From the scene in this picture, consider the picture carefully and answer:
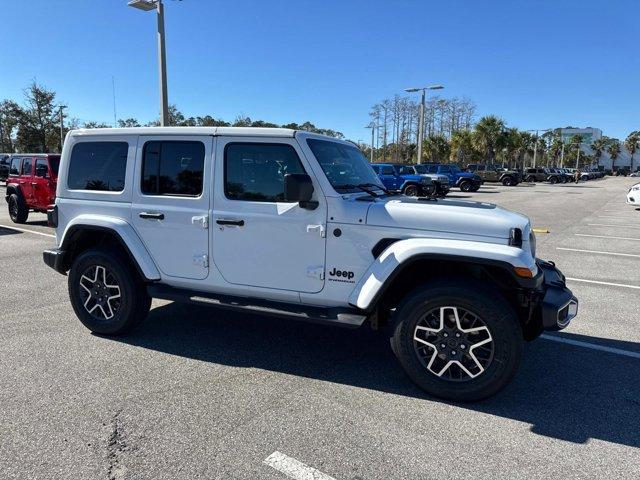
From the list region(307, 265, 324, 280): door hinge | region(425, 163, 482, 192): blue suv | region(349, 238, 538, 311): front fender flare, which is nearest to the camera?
region(349, 238, 538, 311): front fender flare

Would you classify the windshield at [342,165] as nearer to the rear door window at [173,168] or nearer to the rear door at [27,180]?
the rear door window at [173,168]

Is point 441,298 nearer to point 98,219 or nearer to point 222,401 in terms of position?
point 222,401

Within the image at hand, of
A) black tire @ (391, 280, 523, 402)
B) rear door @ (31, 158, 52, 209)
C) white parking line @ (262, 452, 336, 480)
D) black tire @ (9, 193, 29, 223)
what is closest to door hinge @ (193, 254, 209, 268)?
black tire @ (391, 280, 523, 402)

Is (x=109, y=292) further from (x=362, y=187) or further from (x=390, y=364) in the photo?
(x=390, y=364)

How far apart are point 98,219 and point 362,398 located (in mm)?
2940

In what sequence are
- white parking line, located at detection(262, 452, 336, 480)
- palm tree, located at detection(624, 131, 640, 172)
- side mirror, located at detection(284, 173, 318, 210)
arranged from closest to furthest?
1. white parking line, located at detection(262, 452, 336, 480)
2. side mirror, located at detection(284, 173, 318, 210)
3. palm tree, located at detection(624, 131, 640, 172)

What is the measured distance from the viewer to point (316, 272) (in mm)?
3752

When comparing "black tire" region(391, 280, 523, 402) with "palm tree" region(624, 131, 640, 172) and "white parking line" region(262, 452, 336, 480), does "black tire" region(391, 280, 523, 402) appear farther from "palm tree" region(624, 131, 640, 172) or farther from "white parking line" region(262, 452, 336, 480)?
"palm tree" region(624, 131, 640, 172)

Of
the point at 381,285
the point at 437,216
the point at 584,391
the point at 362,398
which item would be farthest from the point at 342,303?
the point at 584,391

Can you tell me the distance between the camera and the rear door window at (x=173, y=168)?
4.14m

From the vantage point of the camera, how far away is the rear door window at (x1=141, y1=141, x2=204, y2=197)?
13.6ft

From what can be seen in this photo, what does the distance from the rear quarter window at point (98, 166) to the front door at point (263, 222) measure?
3.57 feet

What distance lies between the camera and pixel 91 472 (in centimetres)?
257

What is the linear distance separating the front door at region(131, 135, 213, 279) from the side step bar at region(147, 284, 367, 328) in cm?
17
